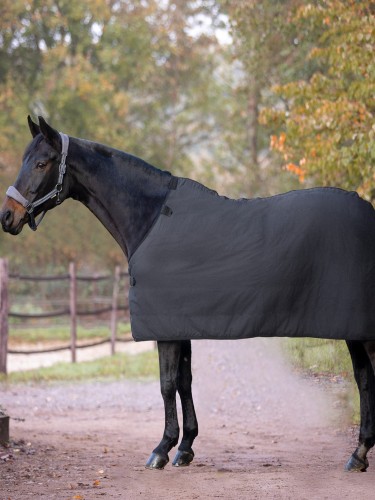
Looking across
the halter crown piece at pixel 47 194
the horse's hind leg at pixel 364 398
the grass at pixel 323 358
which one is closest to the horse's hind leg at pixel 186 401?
the horse's hind leg at pixel 364 398

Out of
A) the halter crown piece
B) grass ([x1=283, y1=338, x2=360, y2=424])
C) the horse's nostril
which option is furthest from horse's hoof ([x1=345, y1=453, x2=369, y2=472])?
the horse's nostril

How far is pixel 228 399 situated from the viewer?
10672 millimetres

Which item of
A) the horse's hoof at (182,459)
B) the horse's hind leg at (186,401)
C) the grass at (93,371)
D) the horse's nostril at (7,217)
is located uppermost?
the horse's nostril at (7,217)

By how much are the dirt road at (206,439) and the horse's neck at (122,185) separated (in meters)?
1.55

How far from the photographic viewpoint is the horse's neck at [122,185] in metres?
5.82

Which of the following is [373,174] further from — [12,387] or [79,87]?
[79,87]

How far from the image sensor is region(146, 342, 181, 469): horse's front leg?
18.7 ft

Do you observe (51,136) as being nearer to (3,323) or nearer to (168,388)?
(168,388)

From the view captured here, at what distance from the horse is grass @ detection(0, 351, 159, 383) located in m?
7.15

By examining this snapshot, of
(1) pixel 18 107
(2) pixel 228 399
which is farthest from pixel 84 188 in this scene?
(1) pixel 18 107

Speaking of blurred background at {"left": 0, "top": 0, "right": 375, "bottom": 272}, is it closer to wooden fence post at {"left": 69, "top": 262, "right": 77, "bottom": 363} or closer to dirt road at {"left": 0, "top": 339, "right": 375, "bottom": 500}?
wooden fence post at {"left": 69, "top": 262, "right": 77, "bottom": 363}

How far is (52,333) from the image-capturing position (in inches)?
789

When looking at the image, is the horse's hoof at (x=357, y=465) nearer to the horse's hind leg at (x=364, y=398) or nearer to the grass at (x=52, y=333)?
the horse's hind leg at (x=364, y=398)

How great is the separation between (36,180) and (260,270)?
159 cm
